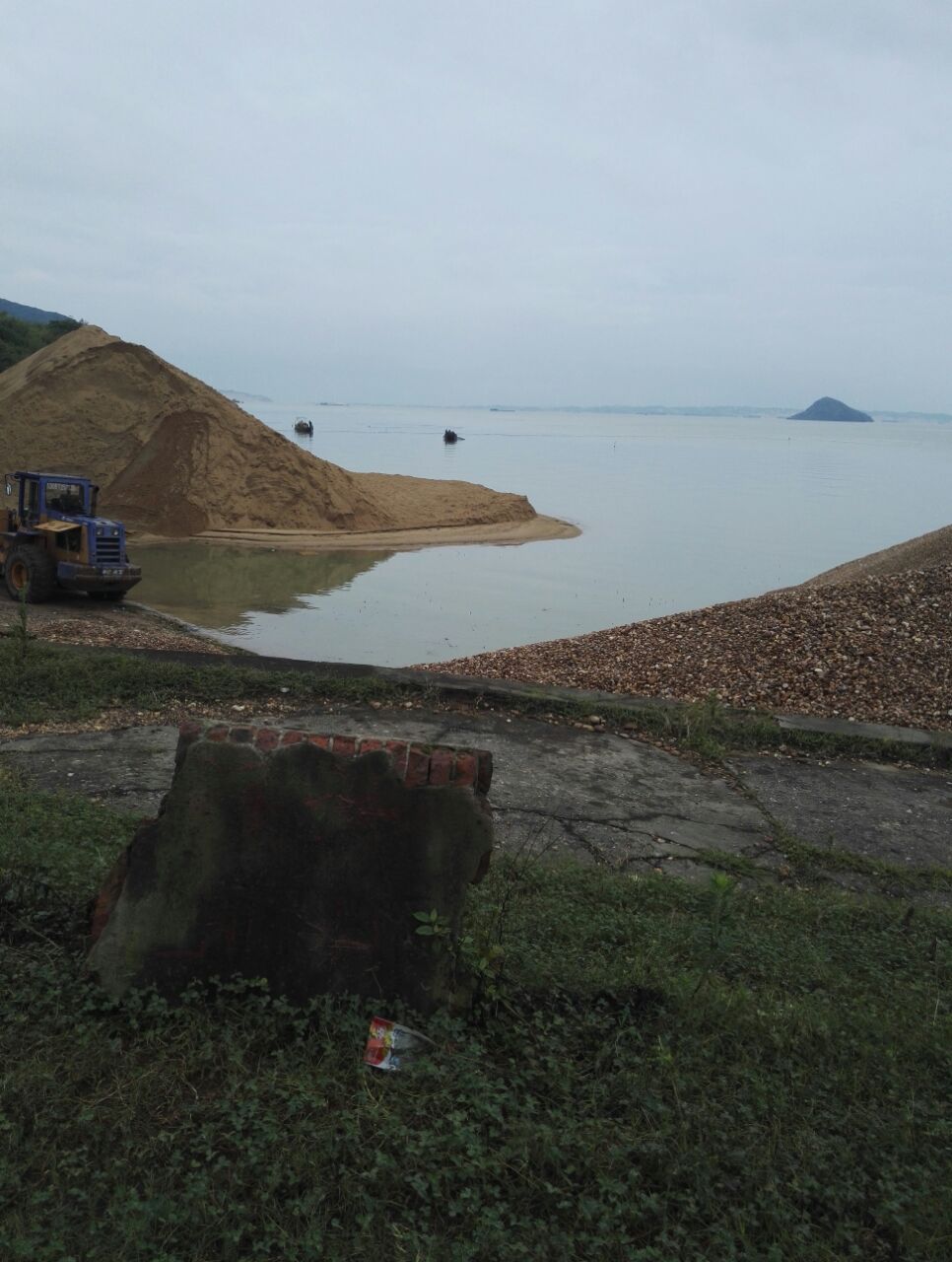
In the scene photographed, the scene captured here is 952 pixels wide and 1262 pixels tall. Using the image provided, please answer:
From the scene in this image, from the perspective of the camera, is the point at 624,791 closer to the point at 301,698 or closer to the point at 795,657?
the point at 301,698

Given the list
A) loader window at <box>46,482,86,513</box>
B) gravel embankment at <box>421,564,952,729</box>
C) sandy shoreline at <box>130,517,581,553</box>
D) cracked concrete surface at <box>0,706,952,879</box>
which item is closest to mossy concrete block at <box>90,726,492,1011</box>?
cracked concrete surface at <box>0,706,952,879</box>

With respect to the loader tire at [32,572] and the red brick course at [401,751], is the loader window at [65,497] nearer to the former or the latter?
the loader tire at [32,572]

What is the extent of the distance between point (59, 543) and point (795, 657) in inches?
419

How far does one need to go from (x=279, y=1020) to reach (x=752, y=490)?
Answer: 46097mm

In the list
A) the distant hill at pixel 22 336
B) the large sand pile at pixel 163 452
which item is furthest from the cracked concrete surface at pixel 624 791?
the distant hill at pixel 22 336

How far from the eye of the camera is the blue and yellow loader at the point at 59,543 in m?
15.3

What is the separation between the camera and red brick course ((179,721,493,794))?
386 centimetres

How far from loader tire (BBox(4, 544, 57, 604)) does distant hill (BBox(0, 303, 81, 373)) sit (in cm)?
3076

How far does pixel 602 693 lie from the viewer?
977 centimetres

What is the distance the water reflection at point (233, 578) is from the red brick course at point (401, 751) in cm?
1248

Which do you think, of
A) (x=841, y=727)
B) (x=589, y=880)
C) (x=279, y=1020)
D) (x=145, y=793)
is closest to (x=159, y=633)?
(x=145, y=793)

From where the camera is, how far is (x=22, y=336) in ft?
159

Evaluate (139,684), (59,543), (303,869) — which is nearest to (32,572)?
(59,543)

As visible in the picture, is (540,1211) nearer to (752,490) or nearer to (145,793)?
(145,793)
